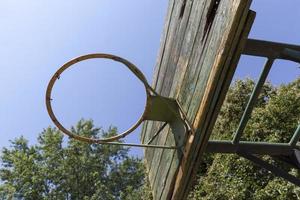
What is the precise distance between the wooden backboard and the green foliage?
23.3 ft

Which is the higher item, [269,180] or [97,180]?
[269,180]

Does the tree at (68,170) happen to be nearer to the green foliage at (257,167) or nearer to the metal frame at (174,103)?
the green foliage at (257,167)

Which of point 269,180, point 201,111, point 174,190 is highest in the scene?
point 201,111

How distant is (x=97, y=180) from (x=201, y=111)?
24.0 m

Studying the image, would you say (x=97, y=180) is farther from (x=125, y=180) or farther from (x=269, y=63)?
(x=269, y=63)

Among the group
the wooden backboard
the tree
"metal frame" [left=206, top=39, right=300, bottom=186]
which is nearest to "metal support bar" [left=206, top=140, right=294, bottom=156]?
"metal frame" [left=206, top=39, right=300, bottom=186]

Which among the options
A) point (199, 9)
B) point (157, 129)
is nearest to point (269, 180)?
point (157, 129)

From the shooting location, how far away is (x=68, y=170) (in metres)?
26.7

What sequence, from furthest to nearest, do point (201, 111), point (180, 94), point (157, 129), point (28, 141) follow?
point (28, 141) → point (157, 129) → point (180, 94) → point (201, 111)

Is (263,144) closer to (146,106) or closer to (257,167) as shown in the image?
(146,106)

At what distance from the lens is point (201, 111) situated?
3.38 m

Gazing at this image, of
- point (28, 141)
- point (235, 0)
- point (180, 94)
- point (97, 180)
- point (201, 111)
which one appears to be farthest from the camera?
point (28, 141)

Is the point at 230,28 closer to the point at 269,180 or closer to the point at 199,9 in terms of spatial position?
the point at 199,9

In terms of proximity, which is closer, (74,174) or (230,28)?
(230,28)
